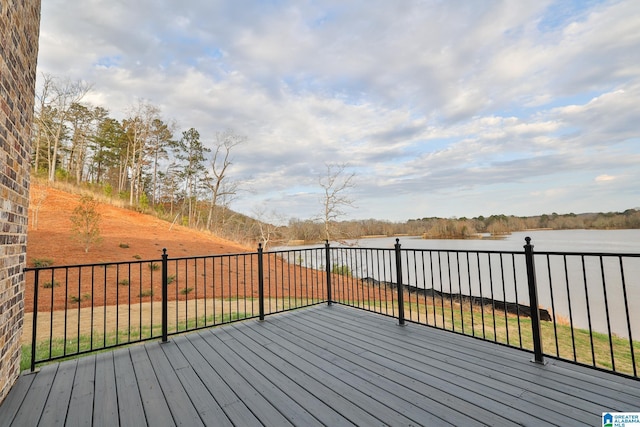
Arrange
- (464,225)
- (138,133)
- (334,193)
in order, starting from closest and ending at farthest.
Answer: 1. (334,193)
2. (464,225)
3. (138,133)

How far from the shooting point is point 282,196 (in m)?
20.2

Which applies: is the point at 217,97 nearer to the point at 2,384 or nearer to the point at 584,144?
the point at 2,384

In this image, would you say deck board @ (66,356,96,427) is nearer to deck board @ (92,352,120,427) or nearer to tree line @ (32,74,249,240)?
deck board @ (92,352,120,427)

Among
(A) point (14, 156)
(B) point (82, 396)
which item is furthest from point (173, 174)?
(B) point (82, 396)

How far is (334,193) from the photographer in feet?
50.9

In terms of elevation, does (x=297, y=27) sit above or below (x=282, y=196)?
above

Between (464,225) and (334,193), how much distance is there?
9752 mm

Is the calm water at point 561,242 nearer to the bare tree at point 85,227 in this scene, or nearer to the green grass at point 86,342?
the green grass at point 86,342

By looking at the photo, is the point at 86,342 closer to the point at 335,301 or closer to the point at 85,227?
the point at 335,301

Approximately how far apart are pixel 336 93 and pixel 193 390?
9.24 metres

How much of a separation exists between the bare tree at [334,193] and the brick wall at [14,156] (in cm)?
1335

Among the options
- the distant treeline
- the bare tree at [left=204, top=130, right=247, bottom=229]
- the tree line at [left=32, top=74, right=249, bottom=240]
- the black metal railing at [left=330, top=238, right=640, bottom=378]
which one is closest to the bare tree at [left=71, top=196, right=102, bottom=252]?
the black metal railing at [left=330, top=238, right=640, bottom=378]

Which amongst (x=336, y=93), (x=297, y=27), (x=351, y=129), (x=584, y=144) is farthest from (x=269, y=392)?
(x=584, y=144)

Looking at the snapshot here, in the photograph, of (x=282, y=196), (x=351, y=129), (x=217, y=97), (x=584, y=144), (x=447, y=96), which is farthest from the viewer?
(x=282, y=196)
